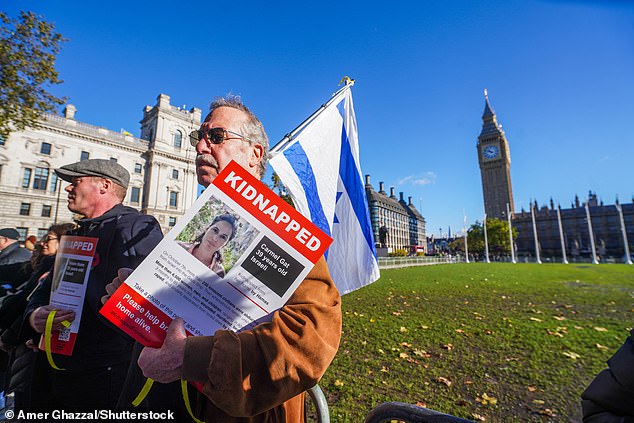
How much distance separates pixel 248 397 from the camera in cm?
95

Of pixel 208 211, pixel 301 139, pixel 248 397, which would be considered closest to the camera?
pixel 248 397

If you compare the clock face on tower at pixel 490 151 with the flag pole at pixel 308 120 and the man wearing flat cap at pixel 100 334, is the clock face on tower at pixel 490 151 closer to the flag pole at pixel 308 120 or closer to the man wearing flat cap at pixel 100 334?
the flag pole at pixel 308 120

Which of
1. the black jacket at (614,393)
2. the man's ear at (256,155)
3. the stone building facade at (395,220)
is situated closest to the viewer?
the black jacket at (614,393)

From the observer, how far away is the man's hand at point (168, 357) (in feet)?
3.14

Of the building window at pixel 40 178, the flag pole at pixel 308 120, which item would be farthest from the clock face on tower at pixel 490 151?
the building window at pixel 40 178

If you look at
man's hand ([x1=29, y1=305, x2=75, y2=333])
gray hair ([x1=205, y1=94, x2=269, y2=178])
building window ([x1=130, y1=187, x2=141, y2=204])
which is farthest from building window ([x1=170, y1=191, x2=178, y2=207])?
gray hair ([x1=205, y1=94, x2=269, y2=178])

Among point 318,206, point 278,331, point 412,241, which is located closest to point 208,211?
point 278,331

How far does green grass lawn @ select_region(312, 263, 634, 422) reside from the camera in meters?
3.15

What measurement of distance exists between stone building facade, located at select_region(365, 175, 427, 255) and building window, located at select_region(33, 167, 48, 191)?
2036 inches

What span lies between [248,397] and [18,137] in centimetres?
4963

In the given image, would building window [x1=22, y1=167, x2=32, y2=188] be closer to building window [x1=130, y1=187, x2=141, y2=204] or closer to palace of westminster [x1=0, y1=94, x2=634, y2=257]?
palace of westminster [x1=0, y1=94, x2=634, y2=257]

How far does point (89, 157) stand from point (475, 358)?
164 feet

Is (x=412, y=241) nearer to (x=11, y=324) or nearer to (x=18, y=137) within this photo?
(x=18, y=137)

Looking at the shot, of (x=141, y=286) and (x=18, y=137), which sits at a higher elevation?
(x=18, y=137)
